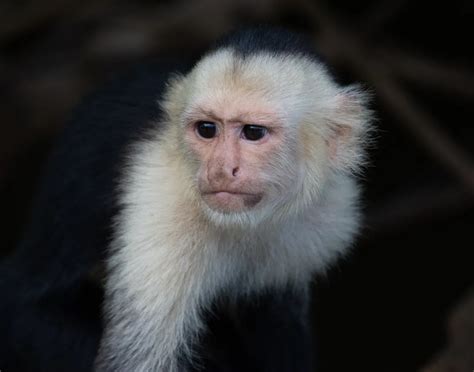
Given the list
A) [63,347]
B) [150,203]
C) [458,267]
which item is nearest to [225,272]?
[150,203]

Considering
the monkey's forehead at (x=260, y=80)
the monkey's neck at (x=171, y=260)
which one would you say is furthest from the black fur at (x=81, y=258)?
the monkey's neck at (x=171, y=260)

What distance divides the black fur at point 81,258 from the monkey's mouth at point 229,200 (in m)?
0.76

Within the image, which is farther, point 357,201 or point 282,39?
point 357,201

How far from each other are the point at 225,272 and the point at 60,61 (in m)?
4.04

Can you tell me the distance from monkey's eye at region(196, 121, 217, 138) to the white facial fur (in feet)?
0.17

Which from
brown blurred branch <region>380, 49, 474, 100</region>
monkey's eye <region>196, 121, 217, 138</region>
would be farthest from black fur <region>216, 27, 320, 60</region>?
brown blurred branch <region>380, 49, 474, 100</region>

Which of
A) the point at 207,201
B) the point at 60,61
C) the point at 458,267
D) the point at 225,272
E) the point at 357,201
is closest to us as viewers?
the point at 207,201

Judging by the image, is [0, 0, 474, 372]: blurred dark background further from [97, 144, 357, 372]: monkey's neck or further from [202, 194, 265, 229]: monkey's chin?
[202, 194, 265, 229]: monkey's chin

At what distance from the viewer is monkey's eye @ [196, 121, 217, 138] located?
5.36 metres

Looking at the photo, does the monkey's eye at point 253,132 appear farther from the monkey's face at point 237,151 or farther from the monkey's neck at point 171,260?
the monkey's neck at point 171,260

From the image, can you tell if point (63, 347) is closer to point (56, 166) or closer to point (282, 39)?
point (56, 166)

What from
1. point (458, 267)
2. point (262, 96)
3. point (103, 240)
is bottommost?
point (458, 267)

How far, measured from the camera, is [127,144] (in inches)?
232

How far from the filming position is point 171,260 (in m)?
5.49
